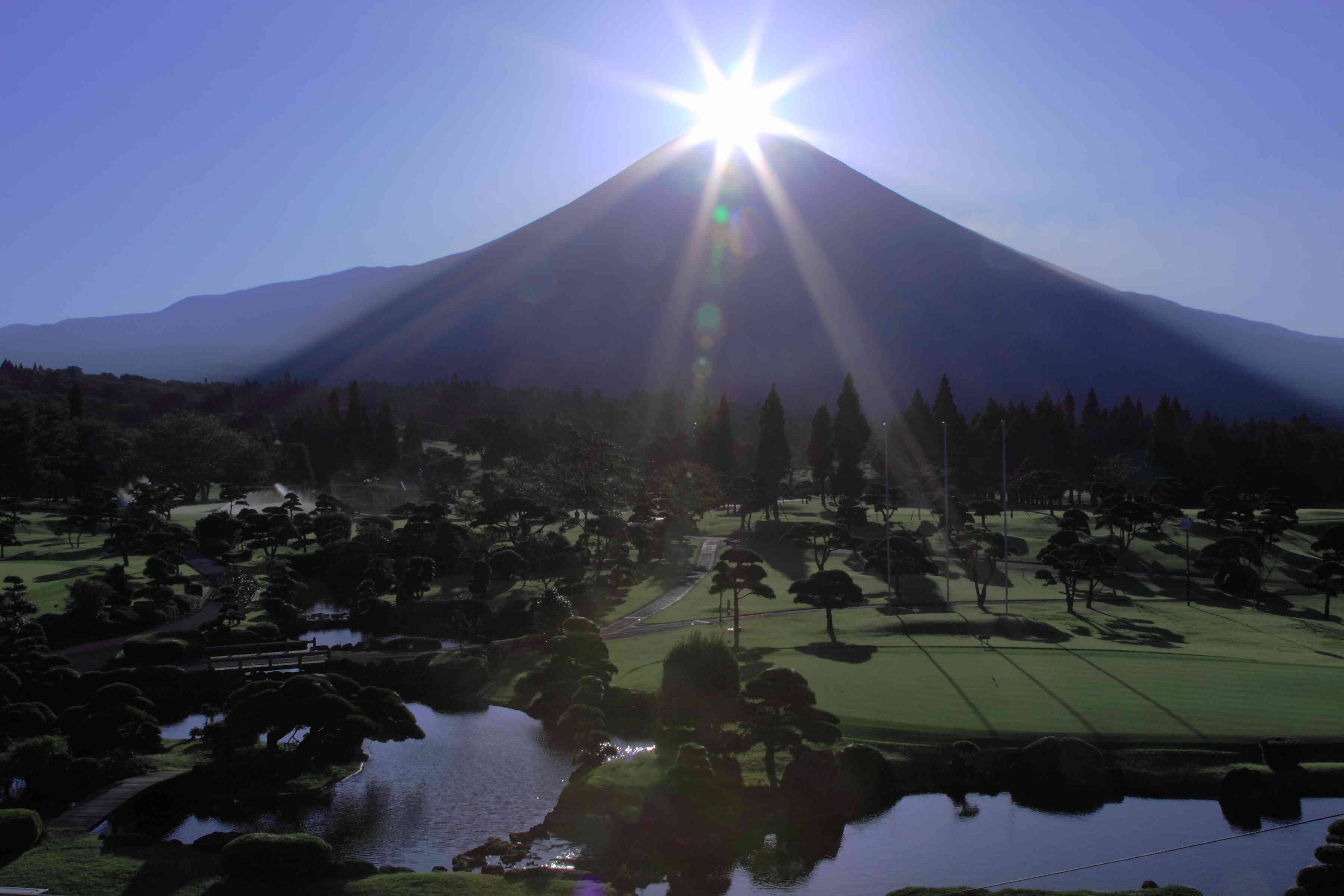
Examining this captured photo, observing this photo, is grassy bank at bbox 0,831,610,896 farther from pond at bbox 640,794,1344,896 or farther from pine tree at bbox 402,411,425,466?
pine tree at bbox 402,411,425,466

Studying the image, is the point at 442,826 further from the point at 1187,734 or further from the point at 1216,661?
the point at 1216,661

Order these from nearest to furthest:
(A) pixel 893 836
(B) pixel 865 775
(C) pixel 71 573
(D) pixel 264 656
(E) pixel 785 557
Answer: (A) pixel 893 836, (B) pixel 865 775, (D) pixel 264 656, (C) pixel 71 573, (E) pixel 785 557

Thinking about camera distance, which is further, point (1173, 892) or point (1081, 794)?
point (1081, 794)

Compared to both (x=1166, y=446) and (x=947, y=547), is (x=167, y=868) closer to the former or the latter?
(x=947, y=547)

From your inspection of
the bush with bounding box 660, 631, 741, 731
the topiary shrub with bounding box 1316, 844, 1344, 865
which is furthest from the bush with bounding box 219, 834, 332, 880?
the topiary shrub with bounding box 1316, 844, 1344, 865

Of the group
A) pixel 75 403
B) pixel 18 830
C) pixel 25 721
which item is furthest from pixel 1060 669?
pixel 75 403

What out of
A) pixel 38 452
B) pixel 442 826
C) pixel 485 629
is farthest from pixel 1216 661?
pixel 38 452
